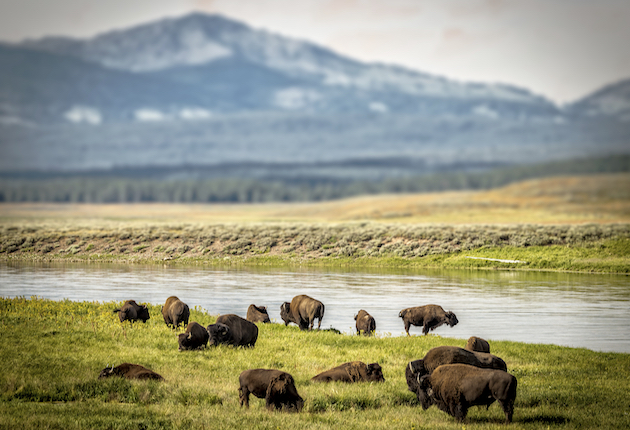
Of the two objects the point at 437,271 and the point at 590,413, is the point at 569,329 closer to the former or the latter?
the point at 590,413

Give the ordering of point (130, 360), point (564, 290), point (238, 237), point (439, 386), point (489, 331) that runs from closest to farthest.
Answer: point (439, 386) → point (130, 360) → point (489, 331) → point (564, 290) → point (238, 237)

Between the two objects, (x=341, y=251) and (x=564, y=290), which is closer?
(x=564, y=290)

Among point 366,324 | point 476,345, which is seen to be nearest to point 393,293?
point 366,324

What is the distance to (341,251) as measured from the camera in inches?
2276

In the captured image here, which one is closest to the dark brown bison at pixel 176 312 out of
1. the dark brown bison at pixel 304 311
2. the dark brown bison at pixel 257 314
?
the dark brown bison at pixel 257 314

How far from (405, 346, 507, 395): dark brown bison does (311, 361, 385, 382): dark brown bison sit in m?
1.09

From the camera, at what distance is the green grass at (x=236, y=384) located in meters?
12.4

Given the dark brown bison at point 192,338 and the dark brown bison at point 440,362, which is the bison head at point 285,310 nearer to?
the dark brown bison at point 192,338

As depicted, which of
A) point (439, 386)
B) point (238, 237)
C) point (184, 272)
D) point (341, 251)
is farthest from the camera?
point (238, 237)

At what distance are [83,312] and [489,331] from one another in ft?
44.7

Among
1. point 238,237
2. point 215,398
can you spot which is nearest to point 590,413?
point 215,398

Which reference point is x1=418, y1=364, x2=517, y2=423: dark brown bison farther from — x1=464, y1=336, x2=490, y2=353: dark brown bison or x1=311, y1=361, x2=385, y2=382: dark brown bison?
x1=464, y1=336, x2=490, y2=353: dark brown bison

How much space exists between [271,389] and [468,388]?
3599 millimetres

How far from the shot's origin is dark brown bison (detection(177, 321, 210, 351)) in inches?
706
